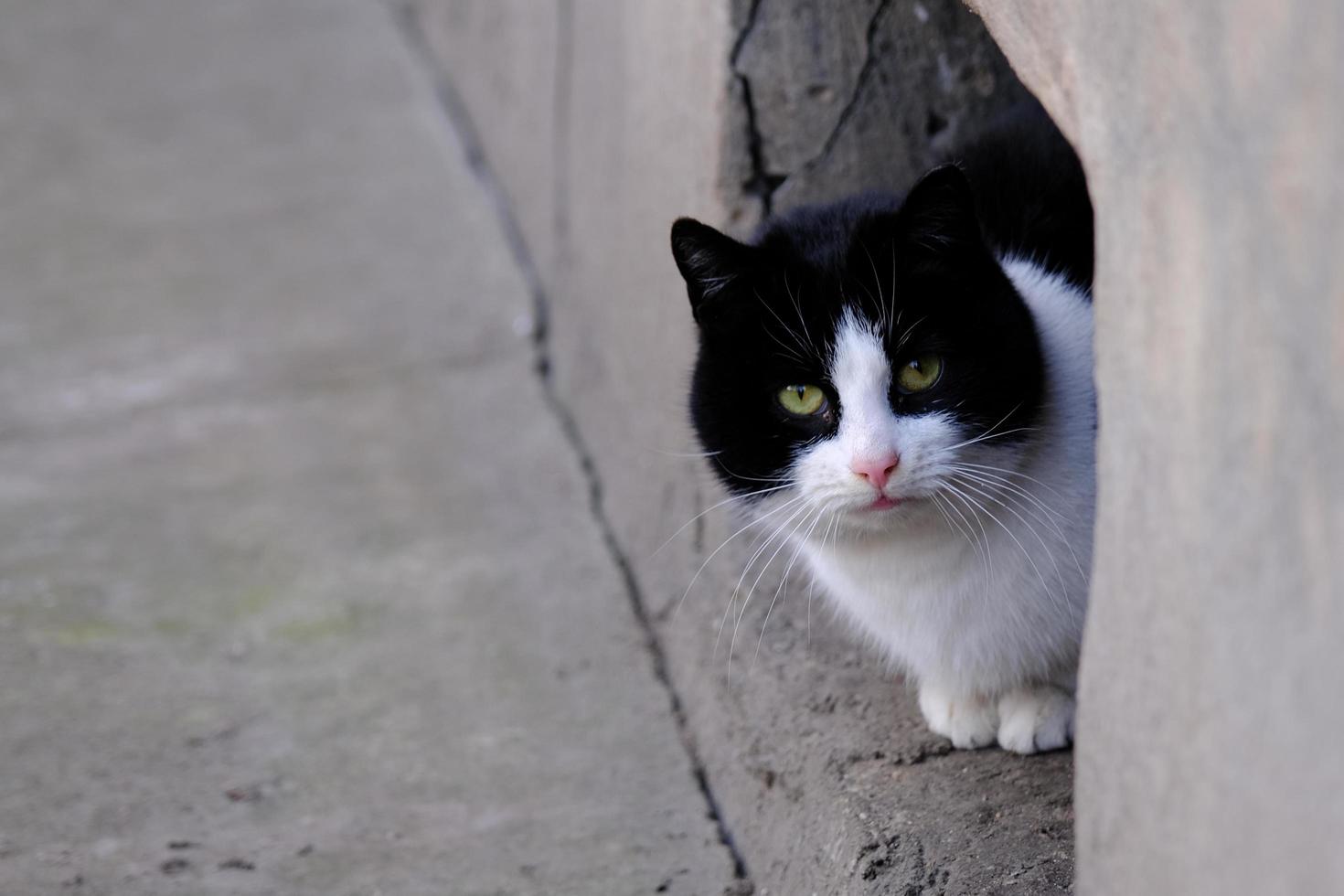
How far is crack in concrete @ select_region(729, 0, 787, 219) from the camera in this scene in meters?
2.16

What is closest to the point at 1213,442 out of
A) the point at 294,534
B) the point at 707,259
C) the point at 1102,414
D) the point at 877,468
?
the point at 1102,414

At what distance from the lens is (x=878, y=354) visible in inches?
67.9

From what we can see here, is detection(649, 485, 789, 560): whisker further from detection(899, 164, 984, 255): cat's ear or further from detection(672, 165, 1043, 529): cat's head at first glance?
detection(899, 164, 984, 255): cat's ear

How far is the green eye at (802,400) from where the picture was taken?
1759mm

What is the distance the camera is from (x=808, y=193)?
232 centimetres

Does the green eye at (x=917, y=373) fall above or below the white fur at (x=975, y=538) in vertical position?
above

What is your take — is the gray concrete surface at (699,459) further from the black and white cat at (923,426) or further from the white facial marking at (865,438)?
the white facial marking at (865,438)

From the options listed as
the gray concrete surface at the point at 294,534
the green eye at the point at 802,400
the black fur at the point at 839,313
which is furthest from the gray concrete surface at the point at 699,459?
the green eye at the point at 802,400

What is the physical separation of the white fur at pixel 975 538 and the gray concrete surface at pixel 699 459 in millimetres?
90

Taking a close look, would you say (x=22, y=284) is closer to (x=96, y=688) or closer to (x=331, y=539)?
(x=331, y=539)

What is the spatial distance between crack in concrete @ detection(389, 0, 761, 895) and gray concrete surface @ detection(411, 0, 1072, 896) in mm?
25

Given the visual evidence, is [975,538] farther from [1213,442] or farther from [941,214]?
[1213,442]

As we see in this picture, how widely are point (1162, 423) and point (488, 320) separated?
2.94 meters

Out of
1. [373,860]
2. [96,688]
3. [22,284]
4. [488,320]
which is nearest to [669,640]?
[373,860]
